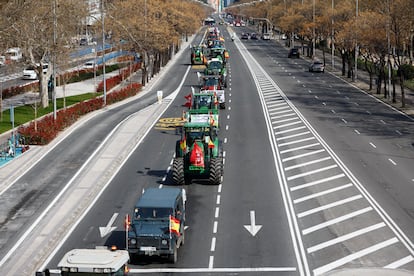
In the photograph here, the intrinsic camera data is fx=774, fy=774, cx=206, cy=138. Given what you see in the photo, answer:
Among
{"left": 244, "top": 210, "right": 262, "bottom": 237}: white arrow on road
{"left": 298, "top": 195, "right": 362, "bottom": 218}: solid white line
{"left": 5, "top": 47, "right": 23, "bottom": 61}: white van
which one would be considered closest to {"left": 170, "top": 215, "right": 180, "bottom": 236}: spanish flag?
{"left": 244, "top": 210, "right": 262, "bottom": 237}: white arrow on road

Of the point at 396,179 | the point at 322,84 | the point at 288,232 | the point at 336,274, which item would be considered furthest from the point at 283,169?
the point at 322,84

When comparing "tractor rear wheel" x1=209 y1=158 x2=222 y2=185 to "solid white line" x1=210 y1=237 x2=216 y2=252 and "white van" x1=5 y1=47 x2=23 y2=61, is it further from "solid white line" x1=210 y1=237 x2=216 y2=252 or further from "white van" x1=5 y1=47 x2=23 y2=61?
"white van" x1=5 y1=47 x2=23 y2=61

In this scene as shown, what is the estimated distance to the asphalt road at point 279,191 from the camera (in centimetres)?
2853

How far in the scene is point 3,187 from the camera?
3991cm

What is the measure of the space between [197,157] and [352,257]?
39.5ft

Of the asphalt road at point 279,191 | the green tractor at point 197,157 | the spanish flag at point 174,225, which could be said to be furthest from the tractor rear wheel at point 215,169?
the spanish flag at point 174,225

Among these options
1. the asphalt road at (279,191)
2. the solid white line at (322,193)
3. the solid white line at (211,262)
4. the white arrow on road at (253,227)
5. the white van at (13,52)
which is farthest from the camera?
the white van at (13,52)

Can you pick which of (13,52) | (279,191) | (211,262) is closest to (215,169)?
(279,191)

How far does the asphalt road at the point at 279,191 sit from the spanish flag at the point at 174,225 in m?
1.11

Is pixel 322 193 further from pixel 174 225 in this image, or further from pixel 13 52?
pixel 13 52

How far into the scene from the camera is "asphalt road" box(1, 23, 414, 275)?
28.5 metres

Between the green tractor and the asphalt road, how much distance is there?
0.90 m

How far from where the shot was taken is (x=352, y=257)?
91.9 ft

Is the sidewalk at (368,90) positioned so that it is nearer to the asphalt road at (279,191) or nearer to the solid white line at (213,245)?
the asphalt road at (279,191)
